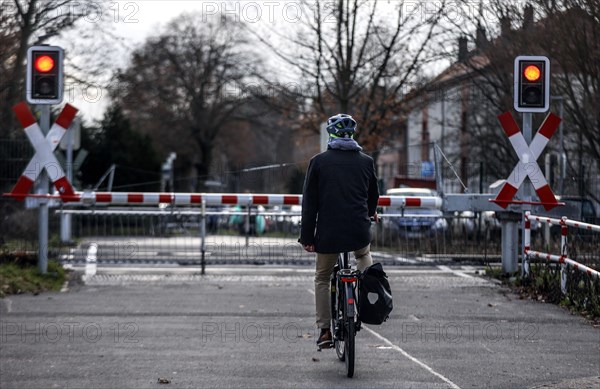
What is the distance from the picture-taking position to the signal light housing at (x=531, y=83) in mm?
13789

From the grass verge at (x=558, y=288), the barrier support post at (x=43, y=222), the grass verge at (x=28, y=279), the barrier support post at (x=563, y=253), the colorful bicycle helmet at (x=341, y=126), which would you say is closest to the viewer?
the colorful bicycle helmet at (x=341, y=126)

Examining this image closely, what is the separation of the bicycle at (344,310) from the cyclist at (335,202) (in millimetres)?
87

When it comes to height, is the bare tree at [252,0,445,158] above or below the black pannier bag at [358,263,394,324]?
above

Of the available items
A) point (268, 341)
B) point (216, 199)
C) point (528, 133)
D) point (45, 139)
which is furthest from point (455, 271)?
point (268, 341)

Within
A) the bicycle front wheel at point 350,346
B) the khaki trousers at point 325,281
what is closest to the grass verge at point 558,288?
the khaki trousers at point 325,281

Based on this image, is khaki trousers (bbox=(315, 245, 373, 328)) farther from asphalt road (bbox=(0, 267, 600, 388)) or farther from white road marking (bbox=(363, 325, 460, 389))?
white road marking (bbox=(363, 325, 460, 389))

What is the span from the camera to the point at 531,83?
13.9 m

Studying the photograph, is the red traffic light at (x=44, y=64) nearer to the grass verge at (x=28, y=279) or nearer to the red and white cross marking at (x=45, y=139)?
the red and white cross marking at (x=45, y=139)

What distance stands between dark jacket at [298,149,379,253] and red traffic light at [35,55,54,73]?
700cm

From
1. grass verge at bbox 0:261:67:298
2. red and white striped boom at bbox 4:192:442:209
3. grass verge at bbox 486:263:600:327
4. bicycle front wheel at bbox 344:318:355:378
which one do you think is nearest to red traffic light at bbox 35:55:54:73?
red and white striped boom at bbox 4:192:442:209

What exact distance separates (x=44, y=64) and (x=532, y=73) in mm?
6368

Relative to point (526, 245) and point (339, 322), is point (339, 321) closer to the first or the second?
point (339, 322)

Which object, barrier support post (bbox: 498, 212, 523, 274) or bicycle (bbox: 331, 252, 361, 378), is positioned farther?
barrier support post (bbox: 498, 212, 523, 274)

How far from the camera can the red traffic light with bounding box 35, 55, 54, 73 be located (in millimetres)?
13977
